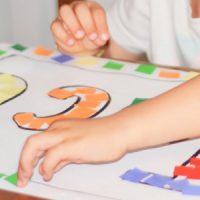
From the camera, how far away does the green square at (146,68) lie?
76 centimetres

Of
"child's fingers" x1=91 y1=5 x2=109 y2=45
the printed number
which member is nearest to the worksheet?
the printed number

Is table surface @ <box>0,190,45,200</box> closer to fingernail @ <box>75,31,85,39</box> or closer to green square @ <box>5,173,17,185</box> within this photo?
green square @ <box>5,173,17,185</box>

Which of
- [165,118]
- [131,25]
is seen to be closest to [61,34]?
[131,25]

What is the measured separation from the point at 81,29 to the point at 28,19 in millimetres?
1074

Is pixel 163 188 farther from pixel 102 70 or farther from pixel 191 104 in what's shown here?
pixel 102 70

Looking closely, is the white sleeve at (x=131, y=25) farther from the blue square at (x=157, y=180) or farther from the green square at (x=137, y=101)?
the blue square at (x=157, y=180)

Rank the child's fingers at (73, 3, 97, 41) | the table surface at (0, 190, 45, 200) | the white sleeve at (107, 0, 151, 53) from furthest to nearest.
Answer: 1. the white sleeve at (107, 0, 151, 53)
2. the child's fingers at (73, 3, 97, 41)
3. the table surface at (0, 190, 45, 200)

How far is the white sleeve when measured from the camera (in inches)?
38.9

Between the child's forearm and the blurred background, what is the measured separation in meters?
1.35

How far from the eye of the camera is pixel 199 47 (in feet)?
3.11

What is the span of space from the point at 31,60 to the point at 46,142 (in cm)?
28

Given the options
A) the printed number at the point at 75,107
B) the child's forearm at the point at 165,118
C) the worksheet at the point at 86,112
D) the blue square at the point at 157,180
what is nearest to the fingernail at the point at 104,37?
the worksheet at the point at 86,112

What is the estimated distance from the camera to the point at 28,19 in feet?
6.32

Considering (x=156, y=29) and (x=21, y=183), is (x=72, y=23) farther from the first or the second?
(x=21, y=183)
